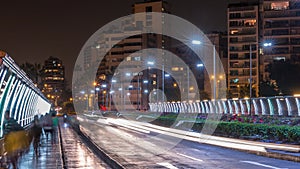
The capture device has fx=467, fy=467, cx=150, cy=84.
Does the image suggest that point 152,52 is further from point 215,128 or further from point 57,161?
point 57,161

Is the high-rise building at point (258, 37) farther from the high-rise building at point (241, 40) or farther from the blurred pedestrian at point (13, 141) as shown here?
the blurred pedestrian at point (13, 141)

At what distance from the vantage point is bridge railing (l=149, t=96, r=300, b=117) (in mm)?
30844

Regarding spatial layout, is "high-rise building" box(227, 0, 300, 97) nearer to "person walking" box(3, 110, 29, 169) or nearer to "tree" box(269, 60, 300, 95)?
"tree" box(269, 60, 300, 95)

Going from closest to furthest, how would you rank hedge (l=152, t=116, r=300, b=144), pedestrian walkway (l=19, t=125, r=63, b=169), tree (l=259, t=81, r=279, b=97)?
pedestrian walkway (l=19, t=125, r=63, b=169) < hedge (l=152, t=116, r=300, b=144) < tree (l=259, t=81, r=279, b=97)

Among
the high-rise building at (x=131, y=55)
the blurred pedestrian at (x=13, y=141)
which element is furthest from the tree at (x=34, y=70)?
the blurred pedestrian at (x=13, y=141)

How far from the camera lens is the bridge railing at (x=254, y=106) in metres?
30.8

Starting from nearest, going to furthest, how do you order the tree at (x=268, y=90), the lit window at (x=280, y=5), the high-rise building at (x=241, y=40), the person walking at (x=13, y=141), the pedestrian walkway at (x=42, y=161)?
1. the person walking at (x=13, y=141)
2. the pedestrian walkway at (x=42, y=161)
3. the tree at (x=268, y=90)
4. the lit window at (x=280, y=5)
5. the high-rise building at (x=241, y=40)

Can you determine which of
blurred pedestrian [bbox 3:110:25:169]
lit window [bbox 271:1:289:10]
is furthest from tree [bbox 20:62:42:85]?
blurred pedestrian [bbox 3:110:25:169]

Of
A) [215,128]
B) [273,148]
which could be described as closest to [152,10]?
[215,128]

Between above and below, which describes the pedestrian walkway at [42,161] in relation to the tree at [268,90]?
below

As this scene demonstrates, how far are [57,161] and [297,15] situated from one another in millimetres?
96924

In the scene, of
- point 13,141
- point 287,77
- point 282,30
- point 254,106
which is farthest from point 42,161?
point 282,30

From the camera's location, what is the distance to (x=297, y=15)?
10475cm

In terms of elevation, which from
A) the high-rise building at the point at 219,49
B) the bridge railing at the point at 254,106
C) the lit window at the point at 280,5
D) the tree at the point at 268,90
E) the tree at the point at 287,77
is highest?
the lit window at the point at 280,5
